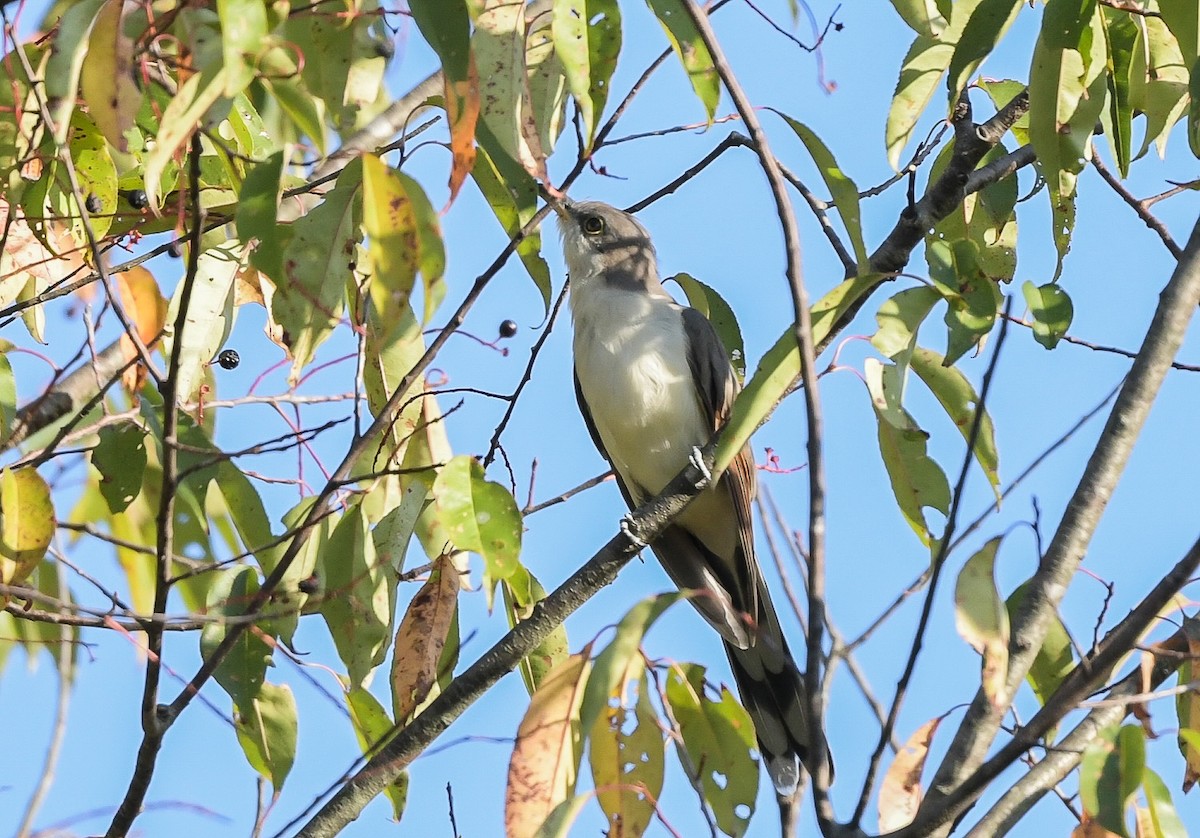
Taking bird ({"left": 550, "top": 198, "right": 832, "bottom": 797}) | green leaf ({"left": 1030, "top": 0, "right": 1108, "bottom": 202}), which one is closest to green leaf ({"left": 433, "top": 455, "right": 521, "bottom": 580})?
green leaf ({"left": 1030, "top": 0, "right": 1108, "bottom": 202})

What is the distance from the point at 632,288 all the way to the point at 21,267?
2467 millimetres

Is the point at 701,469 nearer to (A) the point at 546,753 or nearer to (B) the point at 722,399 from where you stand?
(A) the point at 546,753

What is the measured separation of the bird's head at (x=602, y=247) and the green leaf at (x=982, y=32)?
2623 mm

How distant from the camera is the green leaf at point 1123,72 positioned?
290 centimetres

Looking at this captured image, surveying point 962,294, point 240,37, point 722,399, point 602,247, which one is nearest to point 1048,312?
point 962,294

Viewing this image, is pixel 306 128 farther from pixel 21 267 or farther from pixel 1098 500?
pixel 1098 500

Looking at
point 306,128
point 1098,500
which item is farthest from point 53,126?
point 1098,500

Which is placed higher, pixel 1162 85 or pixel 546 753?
pixel 1162 85

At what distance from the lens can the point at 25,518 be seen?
257 cm

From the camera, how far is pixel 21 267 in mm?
3186

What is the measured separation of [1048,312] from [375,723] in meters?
1.74

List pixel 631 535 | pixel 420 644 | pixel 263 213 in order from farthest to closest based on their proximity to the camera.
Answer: pixel 631 535 → pixel 420 644 → pixel 263 213

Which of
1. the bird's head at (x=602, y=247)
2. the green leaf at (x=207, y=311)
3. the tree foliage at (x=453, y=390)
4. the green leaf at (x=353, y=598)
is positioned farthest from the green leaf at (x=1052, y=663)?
the bird's head at (x=602, y=247)

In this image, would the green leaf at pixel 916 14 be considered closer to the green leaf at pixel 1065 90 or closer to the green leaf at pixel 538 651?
the green leaf at pixel 1065 90
